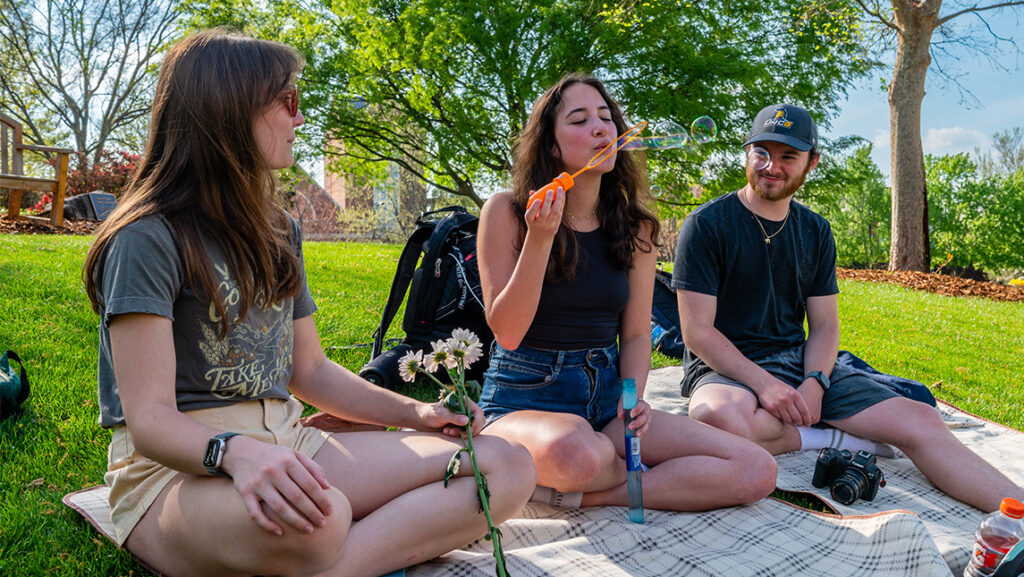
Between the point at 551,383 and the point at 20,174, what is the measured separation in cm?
918

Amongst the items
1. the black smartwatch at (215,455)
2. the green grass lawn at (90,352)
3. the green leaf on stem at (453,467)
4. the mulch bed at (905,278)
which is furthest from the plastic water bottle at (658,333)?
the mulch bed at (905,278)

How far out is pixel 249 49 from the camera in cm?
162

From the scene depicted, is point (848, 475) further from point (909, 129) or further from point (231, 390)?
point (909, 129)

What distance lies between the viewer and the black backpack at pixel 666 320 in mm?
4400

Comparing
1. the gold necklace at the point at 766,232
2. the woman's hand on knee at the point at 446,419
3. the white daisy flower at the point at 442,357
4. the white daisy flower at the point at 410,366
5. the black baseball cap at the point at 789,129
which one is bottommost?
the woman's hand on knee at the point at 446,419

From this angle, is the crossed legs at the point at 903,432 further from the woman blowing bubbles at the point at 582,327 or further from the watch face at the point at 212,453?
the watch face at the point at 212,453

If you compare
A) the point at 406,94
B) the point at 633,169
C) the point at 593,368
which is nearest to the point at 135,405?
the point at 593,368

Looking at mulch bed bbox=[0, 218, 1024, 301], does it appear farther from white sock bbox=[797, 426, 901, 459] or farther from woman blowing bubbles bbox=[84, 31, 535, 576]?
white sock bbox=[797, 426, 901, 459]

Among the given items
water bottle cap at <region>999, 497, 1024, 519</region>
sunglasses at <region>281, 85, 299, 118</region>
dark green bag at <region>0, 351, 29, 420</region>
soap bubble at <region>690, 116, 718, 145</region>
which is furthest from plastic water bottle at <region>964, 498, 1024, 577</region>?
dark green bag at <region>0, 351, 29, 420</region>

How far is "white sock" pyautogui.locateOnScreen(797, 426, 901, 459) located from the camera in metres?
2.97

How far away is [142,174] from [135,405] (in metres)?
0.57

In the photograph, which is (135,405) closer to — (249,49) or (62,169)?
(249,49)

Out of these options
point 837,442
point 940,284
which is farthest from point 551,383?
point 940,284

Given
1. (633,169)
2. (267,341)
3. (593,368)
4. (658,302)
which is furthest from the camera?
(658,302)
